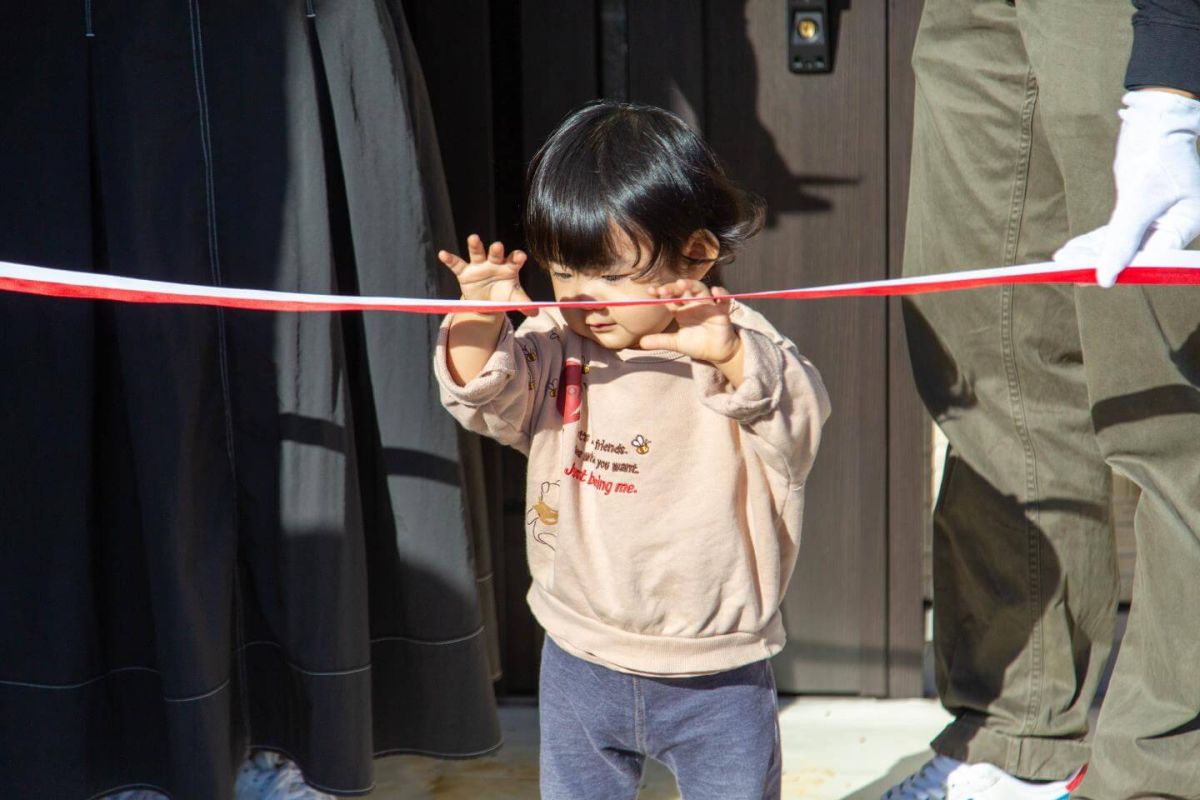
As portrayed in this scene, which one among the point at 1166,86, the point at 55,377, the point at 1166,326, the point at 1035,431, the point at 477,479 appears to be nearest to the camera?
the point at 1166,86

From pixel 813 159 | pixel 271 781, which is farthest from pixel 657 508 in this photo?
pixel 813 159

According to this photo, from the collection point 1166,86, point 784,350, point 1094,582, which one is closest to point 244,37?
point 784,350

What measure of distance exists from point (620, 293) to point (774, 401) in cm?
19

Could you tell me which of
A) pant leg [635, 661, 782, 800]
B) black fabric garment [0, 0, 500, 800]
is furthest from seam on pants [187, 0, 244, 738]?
pant leg [635, 661, 782, 800]

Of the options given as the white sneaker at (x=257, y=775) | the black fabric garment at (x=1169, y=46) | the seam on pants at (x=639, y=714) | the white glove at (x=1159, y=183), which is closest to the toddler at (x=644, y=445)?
the seam on pants at (x=639, y=714)

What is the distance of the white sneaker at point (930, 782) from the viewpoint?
194cm

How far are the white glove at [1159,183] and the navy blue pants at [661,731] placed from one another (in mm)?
597

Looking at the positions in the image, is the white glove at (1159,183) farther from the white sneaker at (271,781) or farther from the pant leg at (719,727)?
the white sneaker at (271,781)

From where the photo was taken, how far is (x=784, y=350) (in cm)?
142

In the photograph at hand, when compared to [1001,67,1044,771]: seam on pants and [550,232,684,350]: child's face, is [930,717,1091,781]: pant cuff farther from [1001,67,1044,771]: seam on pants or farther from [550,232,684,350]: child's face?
[550,232,684,350]: child's face

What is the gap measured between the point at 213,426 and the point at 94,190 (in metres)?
0.34

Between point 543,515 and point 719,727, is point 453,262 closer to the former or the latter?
point 543,515

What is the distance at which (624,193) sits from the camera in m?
1.37

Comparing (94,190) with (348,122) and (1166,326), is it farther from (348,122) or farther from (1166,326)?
(1166,326)
